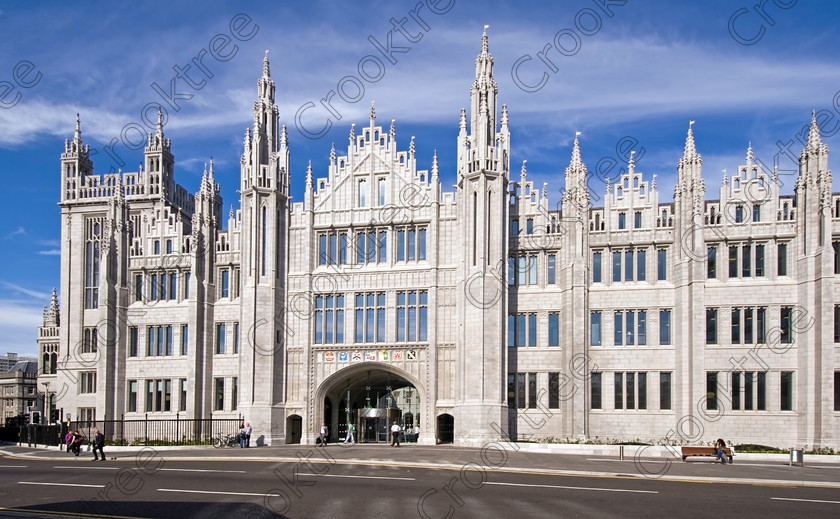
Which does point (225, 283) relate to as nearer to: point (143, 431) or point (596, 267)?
point (143, 431)

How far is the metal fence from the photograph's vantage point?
161 feet

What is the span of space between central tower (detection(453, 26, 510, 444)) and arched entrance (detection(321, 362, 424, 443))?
4.87 m

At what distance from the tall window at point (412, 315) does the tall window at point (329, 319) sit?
3894 mm

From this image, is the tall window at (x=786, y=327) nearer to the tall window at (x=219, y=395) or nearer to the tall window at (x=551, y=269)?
the tall window at (x=551, y=269)

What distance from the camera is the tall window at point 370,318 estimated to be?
5106 centimetres

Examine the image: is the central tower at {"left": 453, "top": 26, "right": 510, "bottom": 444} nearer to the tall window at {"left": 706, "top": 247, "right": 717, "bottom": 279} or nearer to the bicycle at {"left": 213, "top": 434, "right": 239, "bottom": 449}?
the tall window at {"left": 706, "top": 247, "right": 717, "bottom": 279}

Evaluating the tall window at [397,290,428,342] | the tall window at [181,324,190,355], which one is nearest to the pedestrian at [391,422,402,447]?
the tall window at [397,290,428,342]

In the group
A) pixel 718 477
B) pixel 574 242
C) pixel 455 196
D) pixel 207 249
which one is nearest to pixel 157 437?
pixel 207 249

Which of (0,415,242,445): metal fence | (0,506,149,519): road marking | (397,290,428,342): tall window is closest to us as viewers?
(0,506,149,519): road marking

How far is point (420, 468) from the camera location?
3212 cm

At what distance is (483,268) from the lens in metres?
47.5

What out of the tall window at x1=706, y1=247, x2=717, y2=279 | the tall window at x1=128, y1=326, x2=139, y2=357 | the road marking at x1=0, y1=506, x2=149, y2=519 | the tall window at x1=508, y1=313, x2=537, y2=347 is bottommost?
the road marking at x1=0, y1=506, x2=149, y2=519

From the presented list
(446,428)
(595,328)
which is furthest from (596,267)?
(446,428)

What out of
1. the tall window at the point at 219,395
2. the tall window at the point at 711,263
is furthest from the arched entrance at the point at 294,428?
the tall window at the point at 711,263
